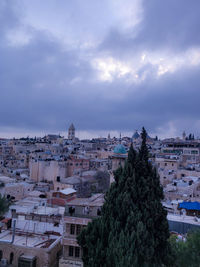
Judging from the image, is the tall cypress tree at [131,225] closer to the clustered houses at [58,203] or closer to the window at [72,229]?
the window at [72,229]

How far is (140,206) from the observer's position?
34.9ft

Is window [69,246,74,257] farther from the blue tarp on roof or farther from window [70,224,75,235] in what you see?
the blue tarp on roof

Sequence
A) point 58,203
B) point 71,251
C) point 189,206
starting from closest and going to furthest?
point 71,251
point 189,206
point 58,203

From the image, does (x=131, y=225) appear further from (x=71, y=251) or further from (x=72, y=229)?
(x=71, y=251)

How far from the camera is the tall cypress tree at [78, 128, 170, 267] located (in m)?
9.70

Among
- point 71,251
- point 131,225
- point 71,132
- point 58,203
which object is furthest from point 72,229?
point 71,132

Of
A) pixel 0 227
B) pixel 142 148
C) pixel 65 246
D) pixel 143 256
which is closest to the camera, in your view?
pixel 143 256

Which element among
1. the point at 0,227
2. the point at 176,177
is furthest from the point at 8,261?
the point at 176,177

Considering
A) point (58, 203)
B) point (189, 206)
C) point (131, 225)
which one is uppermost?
point (131, 225)

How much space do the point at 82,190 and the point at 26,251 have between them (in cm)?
2117

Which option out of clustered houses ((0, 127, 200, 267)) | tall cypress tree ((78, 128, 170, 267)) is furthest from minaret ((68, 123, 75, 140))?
tall cypress tree ((78, 128, 170, 267))

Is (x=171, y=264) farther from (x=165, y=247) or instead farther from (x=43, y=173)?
(x=43, y=173)

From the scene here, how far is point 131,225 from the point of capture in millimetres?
10023

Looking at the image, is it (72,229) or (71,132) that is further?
(71,132)
